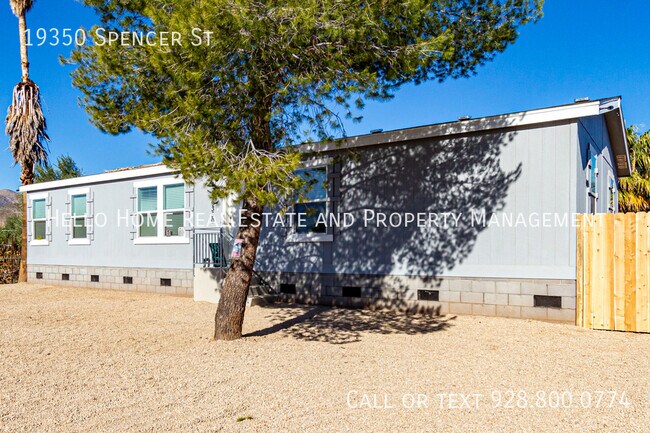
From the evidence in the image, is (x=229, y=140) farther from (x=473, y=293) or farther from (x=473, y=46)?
(x=473, y=293)

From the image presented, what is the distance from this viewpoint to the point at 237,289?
20.8 ft

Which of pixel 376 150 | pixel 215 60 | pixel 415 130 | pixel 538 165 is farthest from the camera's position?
pixel 376 150

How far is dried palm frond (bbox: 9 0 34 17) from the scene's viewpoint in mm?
14586

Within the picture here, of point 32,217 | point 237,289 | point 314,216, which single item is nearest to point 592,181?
point 314,216

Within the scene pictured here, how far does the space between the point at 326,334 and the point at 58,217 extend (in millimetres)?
10938

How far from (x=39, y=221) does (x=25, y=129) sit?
3.12 meters

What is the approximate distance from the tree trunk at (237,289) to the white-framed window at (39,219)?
35.6 ft

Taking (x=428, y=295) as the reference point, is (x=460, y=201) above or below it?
above

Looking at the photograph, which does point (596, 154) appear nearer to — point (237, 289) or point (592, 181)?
point (592, 181)

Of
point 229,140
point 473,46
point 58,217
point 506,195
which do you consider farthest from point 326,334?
point 58,217

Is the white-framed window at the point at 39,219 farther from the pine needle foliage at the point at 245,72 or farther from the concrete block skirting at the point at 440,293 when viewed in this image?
the pine needle foliage at the point at 245,72

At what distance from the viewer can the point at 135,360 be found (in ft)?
17.8

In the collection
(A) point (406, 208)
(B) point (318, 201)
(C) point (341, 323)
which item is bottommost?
(C) point (341, 323)

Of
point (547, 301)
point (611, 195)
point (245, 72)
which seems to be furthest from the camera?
point (611, 195)
